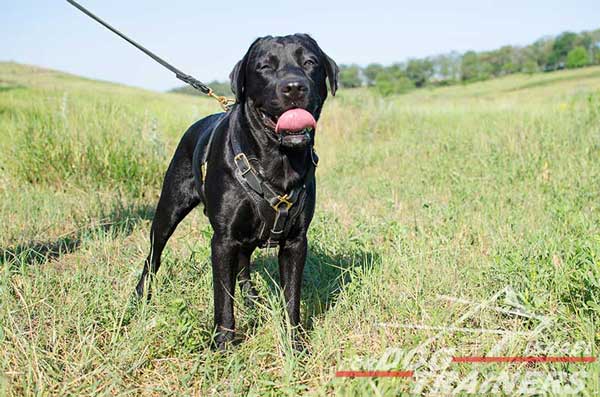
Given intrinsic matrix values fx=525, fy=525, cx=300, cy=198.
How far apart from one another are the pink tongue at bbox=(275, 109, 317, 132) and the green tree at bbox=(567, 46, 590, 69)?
50.7m

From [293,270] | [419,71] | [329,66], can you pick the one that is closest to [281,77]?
[329,66]

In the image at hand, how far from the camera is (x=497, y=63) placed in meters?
51.8

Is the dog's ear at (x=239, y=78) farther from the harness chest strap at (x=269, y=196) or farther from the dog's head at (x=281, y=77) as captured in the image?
the harness chest strap at (x=269, y=196)

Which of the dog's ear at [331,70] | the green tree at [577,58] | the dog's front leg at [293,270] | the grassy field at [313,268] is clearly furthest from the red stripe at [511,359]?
the green tree at [577,58]

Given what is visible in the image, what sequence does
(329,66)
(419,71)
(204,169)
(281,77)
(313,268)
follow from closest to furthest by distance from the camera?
(281,77), (329,66), (204,169), (313,268), (419,71)

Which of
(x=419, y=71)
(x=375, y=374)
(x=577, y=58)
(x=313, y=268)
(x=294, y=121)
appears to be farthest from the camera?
(x=419, y=71)

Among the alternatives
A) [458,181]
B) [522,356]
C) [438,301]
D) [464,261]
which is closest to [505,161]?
[458,181]

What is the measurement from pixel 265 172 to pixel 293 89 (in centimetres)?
49

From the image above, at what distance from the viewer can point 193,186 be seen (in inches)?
144

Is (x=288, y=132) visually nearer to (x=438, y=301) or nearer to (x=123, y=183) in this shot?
(x=438, y=301)

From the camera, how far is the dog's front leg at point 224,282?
2.80 metres

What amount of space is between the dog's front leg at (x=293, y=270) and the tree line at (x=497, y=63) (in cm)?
4251

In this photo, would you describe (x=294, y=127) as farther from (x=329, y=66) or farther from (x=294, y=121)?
(x=329, y=66)

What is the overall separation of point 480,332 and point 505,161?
517 cm
